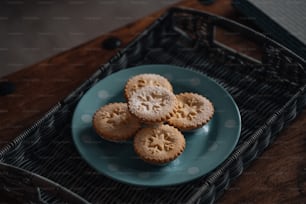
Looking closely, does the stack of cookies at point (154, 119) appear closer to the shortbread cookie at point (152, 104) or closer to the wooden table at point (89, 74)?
the shortbread cookie at point (152, 104)

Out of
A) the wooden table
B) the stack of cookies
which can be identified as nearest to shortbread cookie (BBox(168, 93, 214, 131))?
the stack of cookies

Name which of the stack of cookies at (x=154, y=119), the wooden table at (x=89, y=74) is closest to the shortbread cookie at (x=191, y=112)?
the stack of cookies at (x=154, y=119)

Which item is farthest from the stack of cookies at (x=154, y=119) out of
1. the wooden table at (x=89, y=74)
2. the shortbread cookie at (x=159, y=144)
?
the wooden table at (x=89, y=74)

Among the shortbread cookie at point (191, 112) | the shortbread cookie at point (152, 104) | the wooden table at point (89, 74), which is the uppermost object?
the shortbread cookie at point (152, 104)

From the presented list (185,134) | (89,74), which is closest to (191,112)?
(185,134)

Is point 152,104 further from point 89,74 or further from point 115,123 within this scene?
point 89,74

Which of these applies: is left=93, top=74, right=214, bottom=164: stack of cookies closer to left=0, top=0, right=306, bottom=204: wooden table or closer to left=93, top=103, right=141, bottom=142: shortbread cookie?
left=93, top=103, right=141, bottom=142: shortbread cookie

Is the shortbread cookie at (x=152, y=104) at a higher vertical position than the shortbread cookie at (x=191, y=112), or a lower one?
higher
